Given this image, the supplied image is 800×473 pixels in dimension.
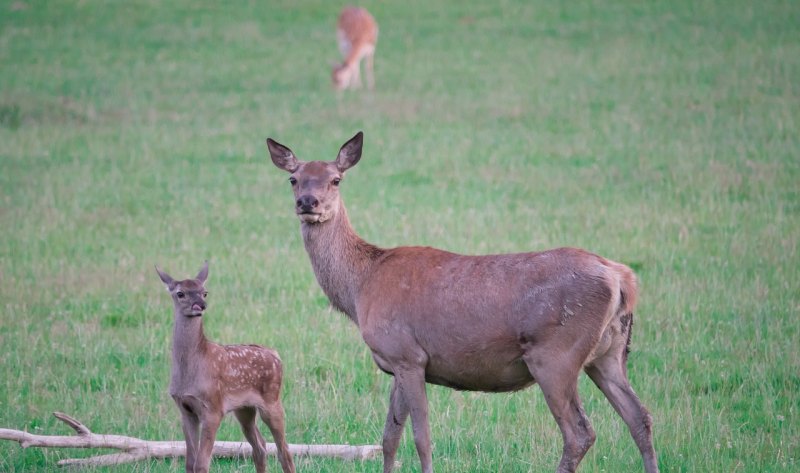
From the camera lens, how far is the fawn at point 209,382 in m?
6.53

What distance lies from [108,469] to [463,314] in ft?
7.36

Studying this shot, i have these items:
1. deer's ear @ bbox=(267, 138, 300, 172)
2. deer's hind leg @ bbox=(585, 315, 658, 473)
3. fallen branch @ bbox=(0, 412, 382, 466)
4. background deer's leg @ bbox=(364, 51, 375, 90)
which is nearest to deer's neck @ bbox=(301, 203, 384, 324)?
deer's ear @ bbox=(267, 138, 300, 172)

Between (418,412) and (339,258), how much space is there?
1.23 m

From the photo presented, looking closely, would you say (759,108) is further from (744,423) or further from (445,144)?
(744,423)

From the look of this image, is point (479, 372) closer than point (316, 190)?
Yes

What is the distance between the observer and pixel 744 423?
25.1 feet

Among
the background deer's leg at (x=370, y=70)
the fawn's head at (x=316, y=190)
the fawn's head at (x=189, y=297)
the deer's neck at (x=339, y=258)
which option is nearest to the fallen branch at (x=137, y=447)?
the deer's neck at (x=339, y=258)

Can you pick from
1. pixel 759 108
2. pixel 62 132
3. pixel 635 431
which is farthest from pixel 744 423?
pixel 62 132

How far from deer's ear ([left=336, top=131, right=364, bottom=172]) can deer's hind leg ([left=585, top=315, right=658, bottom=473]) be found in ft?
6.50

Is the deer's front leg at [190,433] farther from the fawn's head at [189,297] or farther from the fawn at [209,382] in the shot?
the fawn's head at [189,297]

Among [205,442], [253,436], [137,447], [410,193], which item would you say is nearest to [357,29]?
[410,193]

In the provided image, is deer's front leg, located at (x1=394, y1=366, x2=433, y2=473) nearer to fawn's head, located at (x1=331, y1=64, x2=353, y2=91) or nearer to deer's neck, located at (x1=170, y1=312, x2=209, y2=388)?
deer's neck, located at (x1=170, y1=312, x2=209, y2=388)

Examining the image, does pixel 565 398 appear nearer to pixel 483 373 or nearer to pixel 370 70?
pixel 483 373

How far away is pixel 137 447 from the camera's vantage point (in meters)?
7.27
